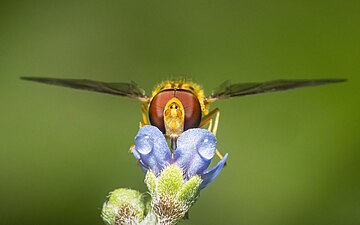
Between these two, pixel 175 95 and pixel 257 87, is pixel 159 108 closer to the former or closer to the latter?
pixel 175 95

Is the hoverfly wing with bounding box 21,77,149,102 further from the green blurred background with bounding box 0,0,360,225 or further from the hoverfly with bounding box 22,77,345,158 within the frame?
the green blurred background with bounding box 0,0,360,225

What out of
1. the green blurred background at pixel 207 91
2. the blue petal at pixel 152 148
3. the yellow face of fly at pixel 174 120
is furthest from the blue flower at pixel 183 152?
the green blurred background at pixel 207 91

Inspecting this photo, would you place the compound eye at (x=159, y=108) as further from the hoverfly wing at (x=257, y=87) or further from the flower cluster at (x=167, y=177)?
the hoverfly wing at (x=257, y=87)

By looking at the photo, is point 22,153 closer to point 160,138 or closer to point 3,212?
point 3,212

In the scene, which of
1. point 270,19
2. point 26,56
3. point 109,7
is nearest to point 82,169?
point 26,56

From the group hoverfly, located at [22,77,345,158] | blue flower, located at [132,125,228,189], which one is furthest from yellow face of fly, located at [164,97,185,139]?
blue flower, located at [132,125,228,189]

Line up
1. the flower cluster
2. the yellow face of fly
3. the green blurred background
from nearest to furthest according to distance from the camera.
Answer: the flower cluster
the yellow face of fly
the green blurred background

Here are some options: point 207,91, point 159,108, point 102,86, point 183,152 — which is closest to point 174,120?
point 159,108
